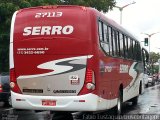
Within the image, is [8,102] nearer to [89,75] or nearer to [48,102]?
[48,102]

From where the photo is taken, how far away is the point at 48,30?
11.9 m

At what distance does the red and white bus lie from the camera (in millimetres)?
11547

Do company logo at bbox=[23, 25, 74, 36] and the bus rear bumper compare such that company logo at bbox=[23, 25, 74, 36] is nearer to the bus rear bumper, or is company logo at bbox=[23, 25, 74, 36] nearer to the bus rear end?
the bus rear end

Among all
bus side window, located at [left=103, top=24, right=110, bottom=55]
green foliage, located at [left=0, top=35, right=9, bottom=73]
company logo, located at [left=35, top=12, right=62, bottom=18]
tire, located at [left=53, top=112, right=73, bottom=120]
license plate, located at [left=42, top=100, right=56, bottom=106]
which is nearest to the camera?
license plate, located at [left=42, top=100, right=56, bottom=106]

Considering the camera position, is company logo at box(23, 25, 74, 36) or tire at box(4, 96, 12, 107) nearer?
company logo at box(23, 25, 74, 36)

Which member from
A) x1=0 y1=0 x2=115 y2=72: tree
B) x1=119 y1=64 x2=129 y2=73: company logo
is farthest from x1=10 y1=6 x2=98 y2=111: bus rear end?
x1=0 y1=0 x2=115 y2=72: tree

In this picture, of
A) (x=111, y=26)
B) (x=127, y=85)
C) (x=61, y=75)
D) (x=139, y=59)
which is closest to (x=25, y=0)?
(x=139, y=59)

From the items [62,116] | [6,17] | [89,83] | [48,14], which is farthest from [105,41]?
[6,17]

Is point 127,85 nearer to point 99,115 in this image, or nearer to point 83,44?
point 99,115

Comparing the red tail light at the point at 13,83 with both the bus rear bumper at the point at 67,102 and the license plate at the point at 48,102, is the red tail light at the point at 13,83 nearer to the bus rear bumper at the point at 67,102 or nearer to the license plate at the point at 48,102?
the bus rear bumper at the point at 67,102

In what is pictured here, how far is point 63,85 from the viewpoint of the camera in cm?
1163

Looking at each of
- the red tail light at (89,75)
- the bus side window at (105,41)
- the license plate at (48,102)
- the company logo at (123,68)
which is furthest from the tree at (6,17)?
the red tail light at (89,75)

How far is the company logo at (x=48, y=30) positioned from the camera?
38.5 feet

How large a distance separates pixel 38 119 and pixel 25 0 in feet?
51.5
